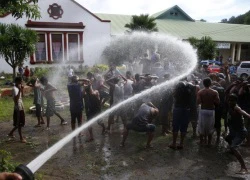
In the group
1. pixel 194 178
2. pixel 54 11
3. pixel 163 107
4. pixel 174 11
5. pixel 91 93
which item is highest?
pixel 174 11

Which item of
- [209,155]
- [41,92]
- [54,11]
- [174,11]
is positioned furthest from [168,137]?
[174,11]

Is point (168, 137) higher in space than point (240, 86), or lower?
lower

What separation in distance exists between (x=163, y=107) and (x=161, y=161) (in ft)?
7.78

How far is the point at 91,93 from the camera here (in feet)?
25.8

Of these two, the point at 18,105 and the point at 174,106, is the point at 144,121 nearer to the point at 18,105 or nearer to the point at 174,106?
the point at 174,106

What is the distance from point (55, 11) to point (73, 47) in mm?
3410

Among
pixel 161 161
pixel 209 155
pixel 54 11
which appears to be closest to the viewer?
pixel 161 161

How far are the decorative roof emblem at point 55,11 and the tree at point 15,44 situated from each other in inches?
343

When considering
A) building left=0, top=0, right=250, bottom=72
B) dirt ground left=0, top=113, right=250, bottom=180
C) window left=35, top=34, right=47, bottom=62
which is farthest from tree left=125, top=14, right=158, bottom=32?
dirt ground left=0, top=113, right=250, bottom=180

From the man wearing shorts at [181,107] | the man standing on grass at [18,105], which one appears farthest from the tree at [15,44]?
the man wearing shorts at [181,107]

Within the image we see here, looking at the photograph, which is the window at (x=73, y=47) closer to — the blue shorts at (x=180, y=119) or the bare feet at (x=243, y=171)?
the blue shorts at (x=180, y=119)

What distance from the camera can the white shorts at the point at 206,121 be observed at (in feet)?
23.9

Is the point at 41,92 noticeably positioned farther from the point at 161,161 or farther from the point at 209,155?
the point at 209,155

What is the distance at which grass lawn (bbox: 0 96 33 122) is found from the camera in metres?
10.6
